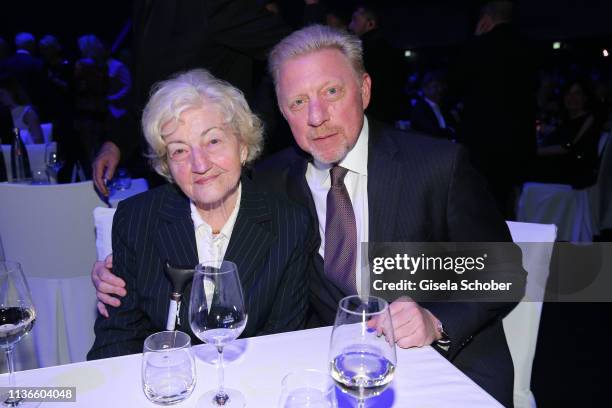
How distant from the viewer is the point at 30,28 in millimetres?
10414

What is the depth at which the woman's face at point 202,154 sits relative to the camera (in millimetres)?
1708

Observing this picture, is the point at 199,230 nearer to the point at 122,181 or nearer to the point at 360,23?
the point at 122,181

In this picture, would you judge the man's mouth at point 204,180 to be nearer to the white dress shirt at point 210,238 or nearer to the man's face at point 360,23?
the white dress shirt at point 210,238

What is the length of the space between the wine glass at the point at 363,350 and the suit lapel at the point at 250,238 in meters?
0.72

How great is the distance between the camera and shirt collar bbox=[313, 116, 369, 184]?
1.84 m

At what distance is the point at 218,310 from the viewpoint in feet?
3.72

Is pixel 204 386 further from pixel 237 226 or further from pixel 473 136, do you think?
pixel 473 136

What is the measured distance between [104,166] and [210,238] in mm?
983

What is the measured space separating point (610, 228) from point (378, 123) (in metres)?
3.64

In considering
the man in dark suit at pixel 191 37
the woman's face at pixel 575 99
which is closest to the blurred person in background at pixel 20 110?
the man in dark suit at pixel 191 37

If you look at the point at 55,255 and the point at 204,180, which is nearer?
the point at 204,180

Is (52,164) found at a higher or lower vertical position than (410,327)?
higher

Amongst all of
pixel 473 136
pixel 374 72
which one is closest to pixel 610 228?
pixel 473 136

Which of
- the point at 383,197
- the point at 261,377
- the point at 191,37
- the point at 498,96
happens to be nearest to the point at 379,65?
the point at 498,96
